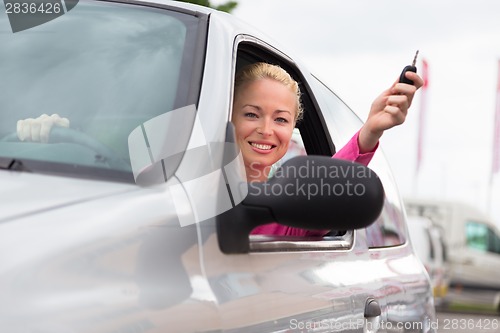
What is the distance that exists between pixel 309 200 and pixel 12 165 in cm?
58

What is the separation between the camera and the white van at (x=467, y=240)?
29.9m

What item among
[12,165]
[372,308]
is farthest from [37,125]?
[372,308]

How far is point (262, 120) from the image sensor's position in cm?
321

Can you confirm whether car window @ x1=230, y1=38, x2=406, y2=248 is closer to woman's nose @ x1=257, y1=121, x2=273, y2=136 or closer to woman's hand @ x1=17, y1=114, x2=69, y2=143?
woman's nose @ x1=257, y1=121, x2=273, y2=136

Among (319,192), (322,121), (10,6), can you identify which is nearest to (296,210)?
(319,192)

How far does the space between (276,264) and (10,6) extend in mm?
A: 996

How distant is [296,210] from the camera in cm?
229

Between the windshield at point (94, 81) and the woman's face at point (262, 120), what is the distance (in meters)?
0.41

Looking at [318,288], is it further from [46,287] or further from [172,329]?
[46,287]

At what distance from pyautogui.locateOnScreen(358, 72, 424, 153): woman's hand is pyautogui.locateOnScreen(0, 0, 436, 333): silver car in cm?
35

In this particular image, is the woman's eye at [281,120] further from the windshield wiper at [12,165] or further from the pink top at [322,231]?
the windshield wiper at [12,165]

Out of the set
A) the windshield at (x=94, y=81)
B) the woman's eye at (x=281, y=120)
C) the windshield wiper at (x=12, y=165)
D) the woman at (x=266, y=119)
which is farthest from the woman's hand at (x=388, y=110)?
the windshield wiper at (x=12, y=165)

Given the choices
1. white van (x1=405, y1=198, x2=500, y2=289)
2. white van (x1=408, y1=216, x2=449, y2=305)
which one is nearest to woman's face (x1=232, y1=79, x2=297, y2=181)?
white van (x1=408, y1=216, x2=449, y2=305)

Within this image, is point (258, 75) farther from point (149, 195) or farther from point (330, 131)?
point (149, 195)
